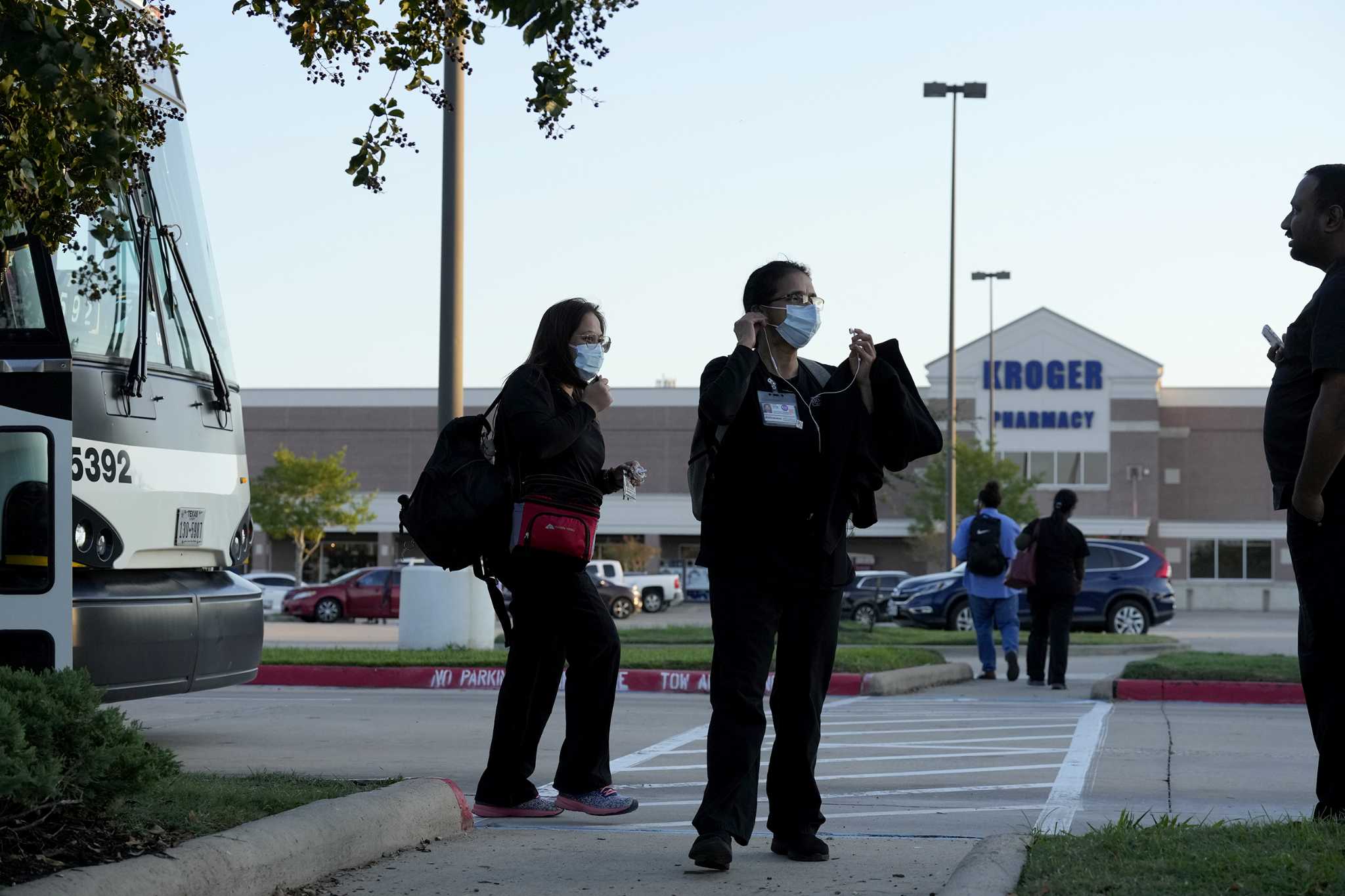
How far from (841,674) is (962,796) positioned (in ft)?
20.3

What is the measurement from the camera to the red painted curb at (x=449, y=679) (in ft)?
43.9

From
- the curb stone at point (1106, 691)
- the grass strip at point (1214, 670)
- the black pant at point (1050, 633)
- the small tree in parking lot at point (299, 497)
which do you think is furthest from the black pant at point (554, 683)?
the small tree in parking lot at point (299, 497)

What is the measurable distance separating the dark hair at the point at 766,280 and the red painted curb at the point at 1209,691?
28.6 feet

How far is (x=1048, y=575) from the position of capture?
13.9 metres

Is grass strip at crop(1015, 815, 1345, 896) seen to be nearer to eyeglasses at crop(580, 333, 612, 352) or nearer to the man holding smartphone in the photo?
the man holding smartphone

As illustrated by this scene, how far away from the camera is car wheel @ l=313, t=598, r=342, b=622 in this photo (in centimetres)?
3716

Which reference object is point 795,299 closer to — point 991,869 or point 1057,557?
point 991,869

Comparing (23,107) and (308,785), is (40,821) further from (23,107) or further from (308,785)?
(23,107)

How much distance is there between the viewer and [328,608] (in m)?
37.2

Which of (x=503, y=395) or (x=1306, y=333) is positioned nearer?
(x=1306, y=333)

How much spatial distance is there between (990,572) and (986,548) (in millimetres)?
243

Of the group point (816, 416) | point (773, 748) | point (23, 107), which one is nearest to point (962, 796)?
point (773, 748)

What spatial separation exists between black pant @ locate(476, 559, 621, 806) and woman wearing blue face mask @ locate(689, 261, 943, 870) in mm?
937

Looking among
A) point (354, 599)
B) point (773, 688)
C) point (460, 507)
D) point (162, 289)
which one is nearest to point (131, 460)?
point (162, 289)
